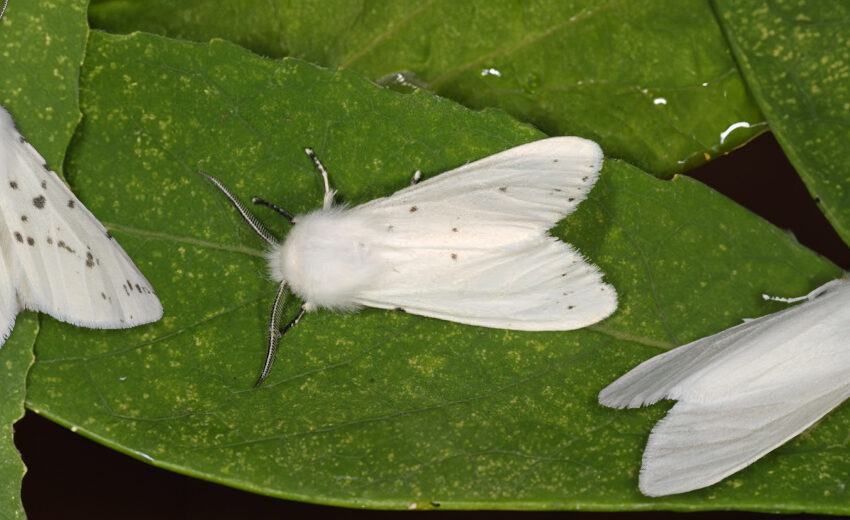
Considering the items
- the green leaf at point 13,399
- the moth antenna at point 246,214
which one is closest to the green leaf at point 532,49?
the moth antenna at point 246,214

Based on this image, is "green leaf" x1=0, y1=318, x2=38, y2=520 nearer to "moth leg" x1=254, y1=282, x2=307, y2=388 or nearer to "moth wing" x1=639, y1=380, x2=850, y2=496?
"moth leg" x1=254, y1=282, x2=307, y2=388

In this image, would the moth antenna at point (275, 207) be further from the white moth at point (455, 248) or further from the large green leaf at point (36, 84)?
the large green leaf at point (36, 84)

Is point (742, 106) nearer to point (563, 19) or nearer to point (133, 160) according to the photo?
point (563, 19)

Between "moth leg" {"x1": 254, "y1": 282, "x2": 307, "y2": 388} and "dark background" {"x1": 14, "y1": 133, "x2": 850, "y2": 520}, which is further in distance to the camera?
"dark background" {"x1": 14, "y1": 133, "x2": 850, "y2": 520}

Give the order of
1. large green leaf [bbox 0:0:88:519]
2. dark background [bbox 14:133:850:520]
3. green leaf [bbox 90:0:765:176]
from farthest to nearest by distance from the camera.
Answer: dark background [bbox 14:133:850:520], green leaf [bbox 90:0:765:176], large green leaf [bbox 0:0:88:519]

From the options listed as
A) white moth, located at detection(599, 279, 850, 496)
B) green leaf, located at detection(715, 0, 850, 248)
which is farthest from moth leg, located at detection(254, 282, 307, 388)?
green leaf, located at detection(715, 0, 850, 248)

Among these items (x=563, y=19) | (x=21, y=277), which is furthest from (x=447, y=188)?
(x=21, y=277)
